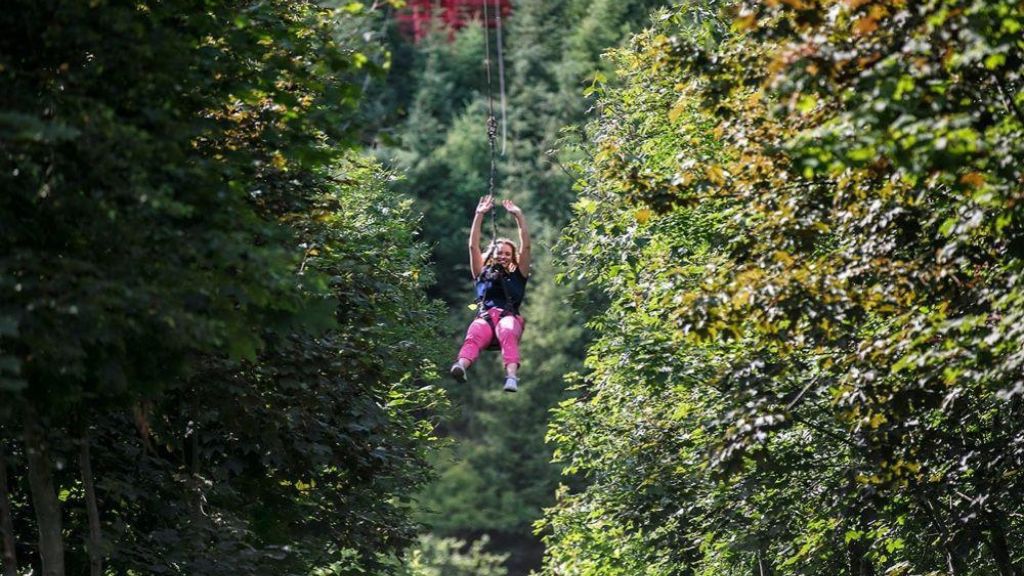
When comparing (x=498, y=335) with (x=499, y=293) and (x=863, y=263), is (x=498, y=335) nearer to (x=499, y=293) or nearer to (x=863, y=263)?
(x=499, y=293)

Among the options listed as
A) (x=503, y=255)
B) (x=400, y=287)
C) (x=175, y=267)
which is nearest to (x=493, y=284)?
(x=503, y=255)

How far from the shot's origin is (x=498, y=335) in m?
17.0

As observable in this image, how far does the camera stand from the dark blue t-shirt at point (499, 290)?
17.3m

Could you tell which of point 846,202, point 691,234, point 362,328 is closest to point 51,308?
point 846,202

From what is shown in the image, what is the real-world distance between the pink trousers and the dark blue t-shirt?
0.29 ft

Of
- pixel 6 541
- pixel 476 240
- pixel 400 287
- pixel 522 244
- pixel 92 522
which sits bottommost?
pixel 6 541

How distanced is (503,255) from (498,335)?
42.4 inches

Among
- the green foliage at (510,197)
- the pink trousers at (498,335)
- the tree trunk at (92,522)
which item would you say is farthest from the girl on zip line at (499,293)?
the green foliage at (510,197)

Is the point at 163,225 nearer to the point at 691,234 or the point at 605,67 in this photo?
the point at 691,234

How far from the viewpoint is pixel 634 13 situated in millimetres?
73875

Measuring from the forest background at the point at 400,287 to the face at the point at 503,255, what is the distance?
61.5 inches

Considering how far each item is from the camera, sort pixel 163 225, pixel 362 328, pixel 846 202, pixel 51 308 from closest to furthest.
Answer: pixel 51 308
pixel 163 225
pixel 846 202
pixel 362 328

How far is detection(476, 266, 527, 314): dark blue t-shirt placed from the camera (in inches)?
682

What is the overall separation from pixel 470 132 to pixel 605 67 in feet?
25.1
